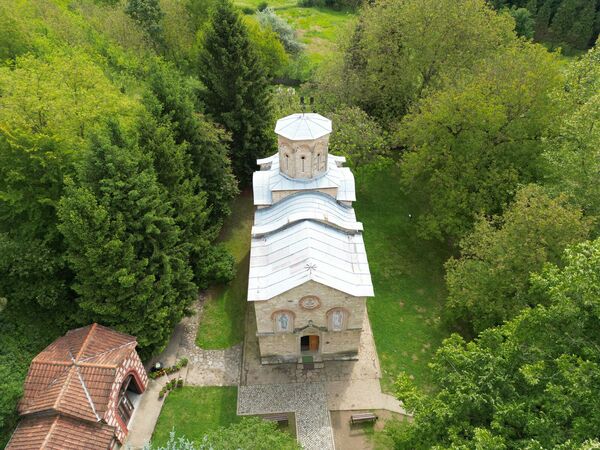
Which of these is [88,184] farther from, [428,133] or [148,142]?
[428,133]

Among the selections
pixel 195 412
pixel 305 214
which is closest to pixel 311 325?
pixel 305 214

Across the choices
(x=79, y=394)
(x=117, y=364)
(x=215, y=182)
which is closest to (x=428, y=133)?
(x=215, y=182)

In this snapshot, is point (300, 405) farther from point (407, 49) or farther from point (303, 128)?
point (407, 49)

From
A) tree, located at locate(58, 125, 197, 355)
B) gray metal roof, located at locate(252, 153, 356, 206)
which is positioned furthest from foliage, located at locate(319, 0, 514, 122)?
tree, located at locate(58, 125, 197, 355)

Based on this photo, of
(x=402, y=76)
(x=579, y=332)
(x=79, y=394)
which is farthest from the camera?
(x=402, y=76)

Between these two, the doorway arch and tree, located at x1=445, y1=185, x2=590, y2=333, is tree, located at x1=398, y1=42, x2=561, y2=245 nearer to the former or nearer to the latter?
tree, located at x1=445, y1=185, x2=590, y2=333

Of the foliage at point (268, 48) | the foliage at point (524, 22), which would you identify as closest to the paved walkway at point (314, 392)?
the foliage at point (268, 48)
